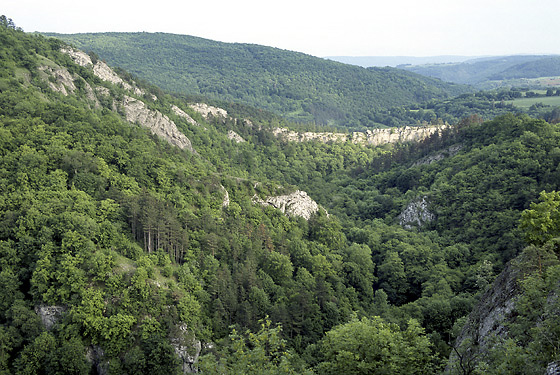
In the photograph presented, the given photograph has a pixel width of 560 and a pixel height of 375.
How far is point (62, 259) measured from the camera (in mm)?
43188

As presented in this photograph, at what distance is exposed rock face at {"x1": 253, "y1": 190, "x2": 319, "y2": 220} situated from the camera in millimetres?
78625

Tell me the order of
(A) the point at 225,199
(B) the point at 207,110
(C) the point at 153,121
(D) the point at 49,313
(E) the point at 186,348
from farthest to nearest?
(B) the point at 207,110 < (C) the point at 153,121 < (A) the point at 225,199 < (E) the point at 186,348 < (D) the point at 49,313

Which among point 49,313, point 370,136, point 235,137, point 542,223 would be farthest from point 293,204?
point 370,136

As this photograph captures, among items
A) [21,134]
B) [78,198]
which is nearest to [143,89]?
[21,134]

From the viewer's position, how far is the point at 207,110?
5802 inches

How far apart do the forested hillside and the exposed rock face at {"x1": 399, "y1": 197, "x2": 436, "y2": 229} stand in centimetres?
34

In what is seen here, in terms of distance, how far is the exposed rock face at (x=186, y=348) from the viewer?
137 ft

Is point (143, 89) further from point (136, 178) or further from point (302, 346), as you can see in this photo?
point (302, 346)

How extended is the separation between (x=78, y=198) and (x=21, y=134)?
51.8ft

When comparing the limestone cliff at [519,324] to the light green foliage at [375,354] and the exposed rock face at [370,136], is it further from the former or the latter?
the exposed rock face at [370,136]

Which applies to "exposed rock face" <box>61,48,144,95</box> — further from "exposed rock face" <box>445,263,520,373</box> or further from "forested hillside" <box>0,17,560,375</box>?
"exposed rock face" <box>445,263,520,373</box>

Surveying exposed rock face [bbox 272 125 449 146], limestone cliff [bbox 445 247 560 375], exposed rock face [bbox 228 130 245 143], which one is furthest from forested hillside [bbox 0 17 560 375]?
exposed rock face [bbox 272 125 449 146]

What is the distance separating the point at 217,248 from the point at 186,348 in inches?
719

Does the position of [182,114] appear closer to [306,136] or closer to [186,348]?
[306,136]
